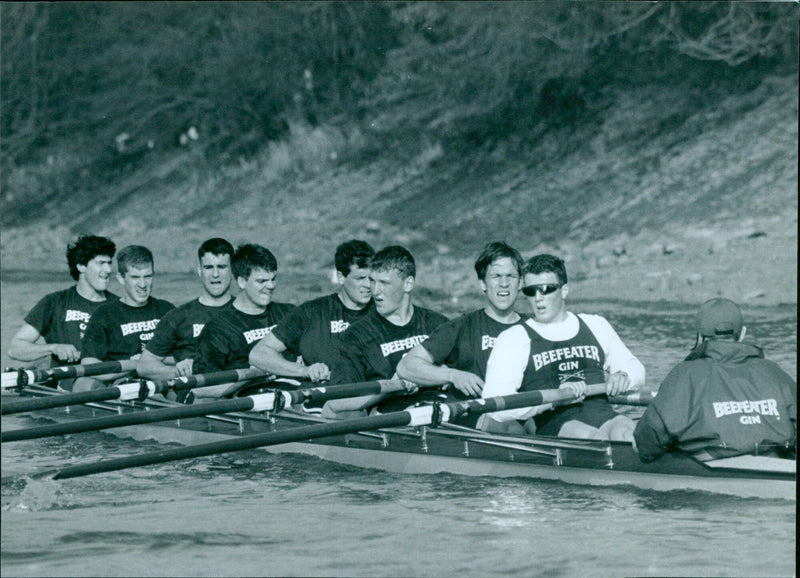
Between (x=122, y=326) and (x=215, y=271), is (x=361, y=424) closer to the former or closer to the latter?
(x=215, y=271)

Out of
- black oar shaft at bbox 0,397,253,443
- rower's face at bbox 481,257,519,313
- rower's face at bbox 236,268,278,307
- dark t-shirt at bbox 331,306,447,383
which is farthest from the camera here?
rower's face at bbox 236,268,278,307

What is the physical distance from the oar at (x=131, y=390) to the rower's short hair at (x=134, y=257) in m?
0.98

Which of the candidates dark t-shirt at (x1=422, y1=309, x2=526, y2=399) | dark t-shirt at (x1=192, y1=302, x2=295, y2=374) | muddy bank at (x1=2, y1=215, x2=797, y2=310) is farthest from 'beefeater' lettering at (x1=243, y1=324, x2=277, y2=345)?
muddy bank at (x1=2, y1=215, x2=797, y2=310)

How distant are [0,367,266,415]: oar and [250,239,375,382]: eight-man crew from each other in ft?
0.76

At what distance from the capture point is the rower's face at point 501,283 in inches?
235

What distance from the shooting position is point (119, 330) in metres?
7.99

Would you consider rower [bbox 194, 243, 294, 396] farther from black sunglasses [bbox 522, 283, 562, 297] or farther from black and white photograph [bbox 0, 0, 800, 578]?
black sunglasses [bbox 522, 283, 562, 297]

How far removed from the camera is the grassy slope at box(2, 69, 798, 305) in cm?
1454

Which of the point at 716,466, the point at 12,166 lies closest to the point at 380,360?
the point at 716,466

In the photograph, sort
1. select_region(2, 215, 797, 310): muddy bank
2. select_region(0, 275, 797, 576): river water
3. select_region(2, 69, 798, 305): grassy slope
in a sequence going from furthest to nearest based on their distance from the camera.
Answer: select_region(2, 69, 798, 305): grassy slope → select_region(2, 215, 797, 310): muddy bank → select_region(0, 275, 797, 576): river water

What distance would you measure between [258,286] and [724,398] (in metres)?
3.17

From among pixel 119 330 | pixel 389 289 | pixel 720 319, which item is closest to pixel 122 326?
pixel 119 330

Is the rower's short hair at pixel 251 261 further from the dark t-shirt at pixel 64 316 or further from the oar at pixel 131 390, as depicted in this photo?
the dark t-shirt at pixel 64 316

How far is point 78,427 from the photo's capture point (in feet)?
18.9
